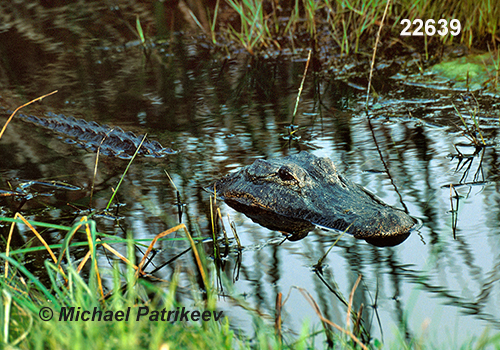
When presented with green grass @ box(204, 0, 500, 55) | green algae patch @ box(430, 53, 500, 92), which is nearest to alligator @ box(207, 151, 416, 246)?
green algae patch @ box(430, 53, 500, 92)

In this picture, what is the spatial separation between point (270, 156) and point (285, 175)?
0.85 m

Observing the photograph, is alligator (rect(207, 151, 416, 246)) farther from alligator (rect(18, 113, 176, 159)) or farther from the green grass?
the green grass

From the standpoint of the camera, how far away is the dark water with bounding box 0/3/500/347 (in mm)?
2588

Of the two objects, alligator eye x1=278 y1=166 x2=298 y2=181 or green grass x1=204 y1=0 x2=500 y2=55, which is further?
green grass x1=204 y1=0 x2=500 y2=55

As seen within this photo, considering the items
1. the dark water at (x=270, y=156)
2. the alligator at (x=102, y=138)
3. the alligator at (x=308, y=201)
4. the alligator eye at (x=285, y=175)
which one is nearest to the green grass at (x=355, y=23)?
the dark water at (x=270, y=156)

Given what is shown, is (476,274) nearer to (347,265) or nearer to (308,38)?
(347,265)

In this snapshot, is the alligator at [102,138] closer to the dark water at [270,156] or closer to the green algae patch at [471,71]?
the dark water at [270,156]

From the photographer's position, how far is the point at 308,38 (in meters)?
7.50

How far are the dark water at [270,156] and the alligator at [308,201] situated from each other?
109 millimetres

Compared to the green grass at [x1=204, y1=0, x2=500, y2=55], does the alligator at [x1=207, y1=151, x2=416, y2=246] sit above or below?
below

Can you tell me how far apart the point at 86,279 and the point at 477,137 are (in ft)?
10.8

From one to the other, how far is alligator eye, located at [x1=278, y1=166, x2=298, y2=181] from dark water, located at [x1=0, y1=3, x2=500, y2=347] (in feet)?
1.33

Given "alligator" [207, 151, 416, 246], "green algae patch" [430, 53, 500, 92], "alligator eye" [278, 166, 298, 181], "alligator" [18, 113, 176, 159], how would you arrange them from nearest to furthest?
"alligator" [207, 151, 416, 246] → "alligator eye" [278, 166, 298, 181] → "alligator" [18, 113, 176, 159] → "green algae patch" [430, 53, 500, 92]

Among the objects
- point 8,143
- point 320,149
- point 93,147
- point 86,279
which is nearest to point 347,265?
point 86,279
